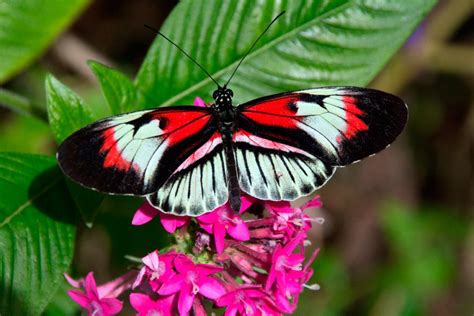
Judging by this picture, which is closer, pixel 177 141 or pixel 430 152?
pixel 177 141

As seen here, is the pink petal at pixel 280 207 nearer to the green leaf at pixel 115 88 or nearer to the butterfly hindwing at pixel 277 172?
the butterfly hindwing at pixel 277 172

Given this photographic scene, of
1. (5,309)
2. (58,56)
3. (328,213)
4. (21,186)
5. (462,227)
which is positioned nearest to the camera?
(5,309)

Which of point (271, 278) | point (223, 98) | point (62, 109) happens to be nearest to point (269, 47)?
point (223, 98)

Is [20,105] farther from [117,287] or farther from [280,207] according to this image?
[280,207]

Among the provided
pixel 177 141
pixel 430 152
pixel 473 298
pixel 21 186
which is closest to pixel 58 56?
pixel 21 186

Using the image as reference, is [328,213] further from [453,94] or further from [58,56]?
[58,56]
